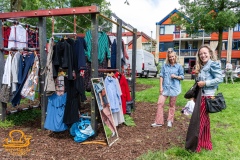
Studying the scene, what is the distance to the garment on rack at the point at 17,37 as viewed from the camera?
17.2 ft

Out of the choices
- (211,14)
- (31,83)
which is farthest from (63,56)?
(211,14)

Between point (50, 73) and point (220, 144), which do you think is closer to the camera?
point (220, 144)

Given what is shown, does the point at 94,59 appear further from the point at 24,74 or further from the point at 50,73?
the point at 24,74

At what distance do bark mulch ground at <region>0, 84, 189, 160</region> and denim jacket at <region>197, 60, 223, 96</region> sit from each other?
3.83ft

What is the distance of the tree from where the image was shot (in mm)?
17250

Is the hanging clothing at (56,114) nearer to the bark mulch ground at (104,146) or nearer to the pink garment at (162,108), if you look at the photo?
the bark mulch ground at (104,146)

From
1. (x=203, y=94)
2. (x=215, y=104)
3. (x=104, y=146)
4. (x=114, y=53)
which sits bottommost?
(x=104, y=146)

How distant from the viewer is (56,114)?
14.8ft

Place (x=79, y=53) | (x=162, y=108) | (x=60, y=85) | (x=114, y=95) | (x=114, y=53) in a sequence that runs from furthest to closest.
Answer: (x=114, y=53) → (x=162, y=108) → (x=114, y=95) → (x=60, y=85) → (x=79, y=53)

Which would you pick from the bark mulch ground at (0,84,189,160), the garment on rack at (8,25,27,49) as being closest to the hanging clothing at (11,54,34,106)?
the garment on rack at (8,25,27,49)

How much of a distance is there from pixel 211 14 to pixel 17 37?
16675 mm

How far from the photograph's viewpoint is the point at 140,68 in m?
19.8

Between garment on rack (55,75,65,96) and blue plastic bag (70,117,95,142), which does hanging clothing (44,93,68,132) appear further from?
blue plastic bag (70,117,95,142)

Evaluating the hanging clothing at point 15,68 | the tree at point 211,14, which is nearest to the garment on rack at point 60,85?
the hanging clothing at point 15,68
